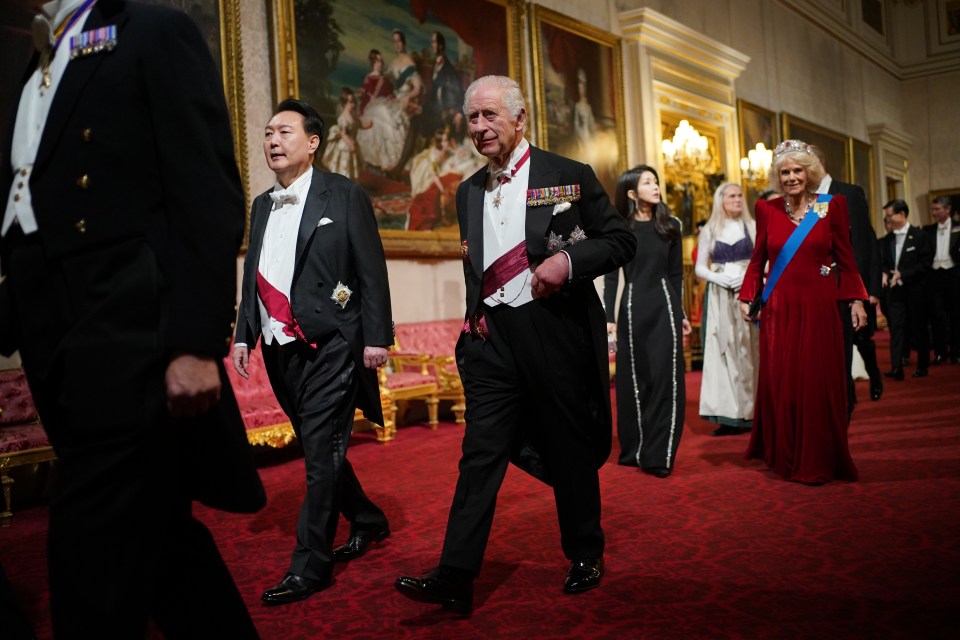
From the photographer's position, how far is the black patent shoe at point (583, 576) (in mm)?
2859

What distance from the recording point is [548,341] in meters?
2.79

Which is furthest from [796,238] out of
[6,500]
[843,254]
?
[6,500]

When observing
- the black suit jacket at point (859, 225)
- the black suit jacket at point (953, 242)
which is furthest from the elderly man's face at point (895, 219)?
the black suit jacket at point (859, 225)

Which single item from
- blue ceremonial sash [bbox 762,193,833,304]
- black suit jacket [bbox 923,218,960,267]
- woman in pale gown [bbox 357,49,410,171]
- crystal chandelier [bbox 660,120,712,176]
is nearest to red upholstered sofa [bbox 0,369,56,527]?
woman in pale gown [bbox 357,49,410,171]

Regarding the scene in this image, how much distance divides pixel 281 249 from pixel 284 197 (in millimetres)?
209

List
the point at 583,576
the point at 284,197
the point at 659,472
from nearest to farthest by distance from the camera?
1. the point at 583,576
2. the point at 284,197
3. the point at 659,472

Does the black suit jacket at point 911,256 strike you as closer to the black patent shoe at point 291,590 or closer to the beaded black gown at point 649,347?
the beaded black gown at point 649,347

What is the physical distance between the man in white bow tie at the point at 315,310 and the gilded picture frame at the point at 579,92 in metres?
6.34

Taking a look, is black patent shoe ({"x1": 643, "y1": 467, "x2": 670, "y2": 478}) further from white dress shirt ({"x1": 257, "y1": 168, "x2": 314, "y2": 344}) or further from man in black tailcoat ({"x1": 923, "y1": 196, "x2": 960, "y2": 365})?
man in black tailcoat ({"x1": 923, "y1": 196, "x2": 960, "y2": 365})

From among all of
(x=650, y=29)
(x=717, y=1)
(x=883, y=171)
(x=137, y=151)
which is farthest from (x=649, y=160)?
(x=883, y=171)

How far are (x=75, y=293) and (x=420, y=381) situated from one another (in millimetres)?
5569

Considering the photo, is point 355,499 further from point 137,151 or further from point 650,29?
point 650,29

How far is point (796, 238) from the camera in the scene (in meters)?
4.47

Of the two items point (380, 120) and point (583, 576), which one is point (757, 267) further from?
point (380, 120)
